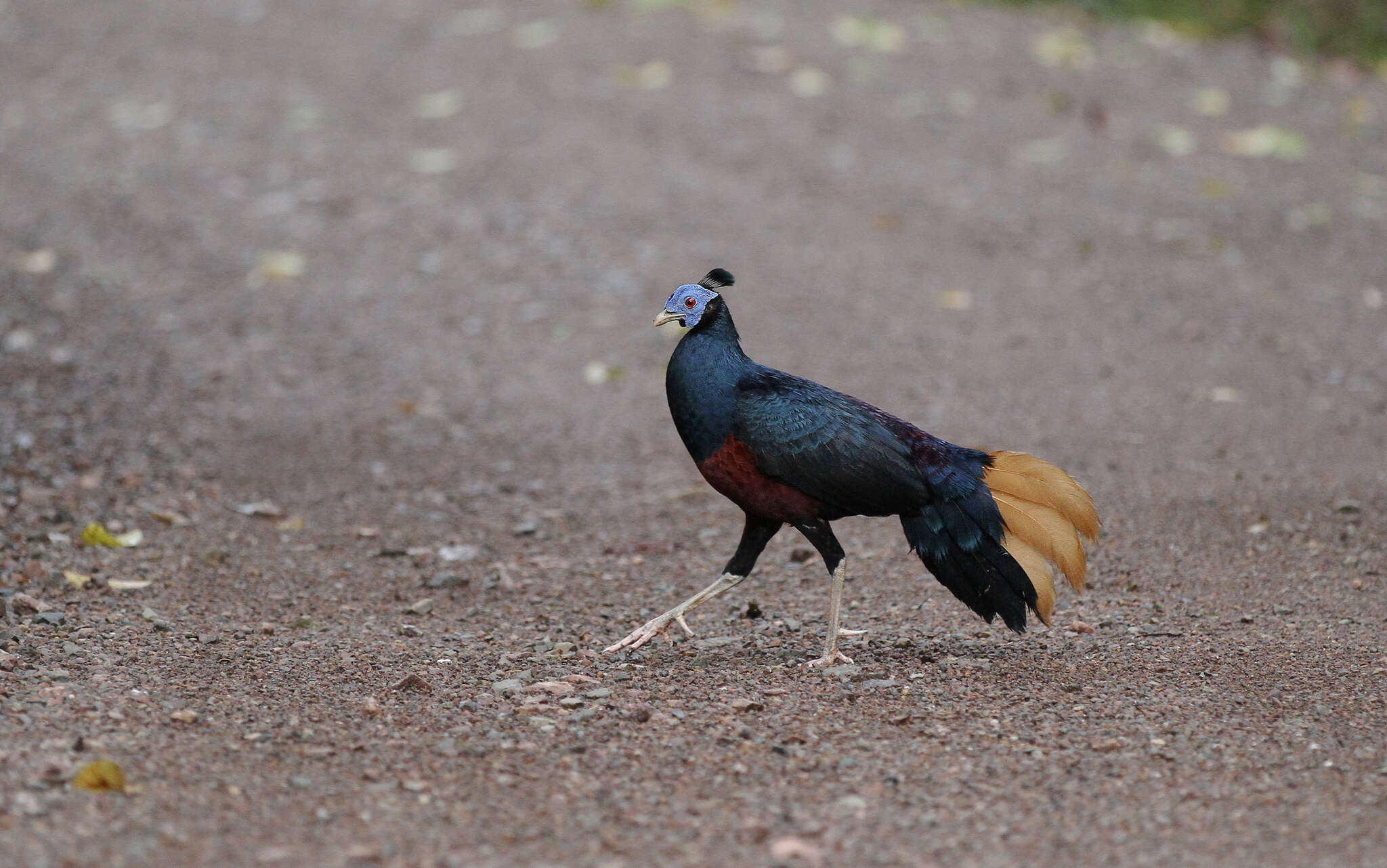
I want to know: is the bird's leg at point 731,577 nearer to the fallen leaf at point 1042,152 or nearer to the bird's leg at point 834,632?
the bird's leg at point 834,632

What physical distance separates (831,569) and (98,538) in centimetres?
251

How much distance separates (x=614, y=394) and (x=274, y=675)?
3.17 m

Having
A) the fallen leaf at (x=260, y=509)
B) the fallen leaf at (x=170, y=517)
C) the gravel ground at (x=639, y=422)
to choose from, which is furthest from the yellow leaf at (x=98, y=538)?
the fallen leaf at (x=260, y=509)

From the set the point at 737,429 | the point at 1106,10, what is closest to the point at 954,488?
the point at 737,429

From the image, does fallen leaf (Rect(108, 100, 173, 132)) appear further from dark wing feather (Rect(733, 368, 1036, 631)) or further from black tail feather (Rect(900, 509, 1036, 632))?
black tail feather (Rect(900, 509, 1036, 632))

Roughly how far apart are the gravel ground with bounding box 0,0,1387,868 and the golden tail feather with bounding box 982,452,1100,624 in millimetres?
265

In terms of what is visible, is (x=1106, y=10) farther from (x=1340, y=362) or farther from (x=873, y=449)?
(x=873, y=449)

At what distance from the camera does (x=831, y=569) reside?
390 centimetres

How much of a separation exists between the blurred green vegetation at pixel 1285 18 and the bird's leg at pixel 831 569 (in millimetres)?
9335

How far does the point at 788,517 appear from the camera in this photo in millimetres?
3830

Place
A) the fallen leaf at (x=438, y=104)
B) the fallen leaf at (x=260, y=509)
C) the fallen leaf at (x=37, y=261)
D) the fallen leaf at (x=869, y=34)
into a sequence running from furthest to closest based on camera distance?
the fallen leaf at (x=869, y=34)
the fallen leaf at (x=438, y=104)
the fallen leaf at (x=37, y=261)
the fallen leaf at (x=260, y=509)

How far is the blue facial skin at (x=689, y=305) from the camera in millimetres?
3867

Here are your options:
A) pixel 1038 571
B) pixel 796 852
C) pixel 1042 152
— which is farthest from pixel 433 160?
pixel 796 852

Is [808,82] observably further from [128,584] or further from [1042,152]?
[128,584]
